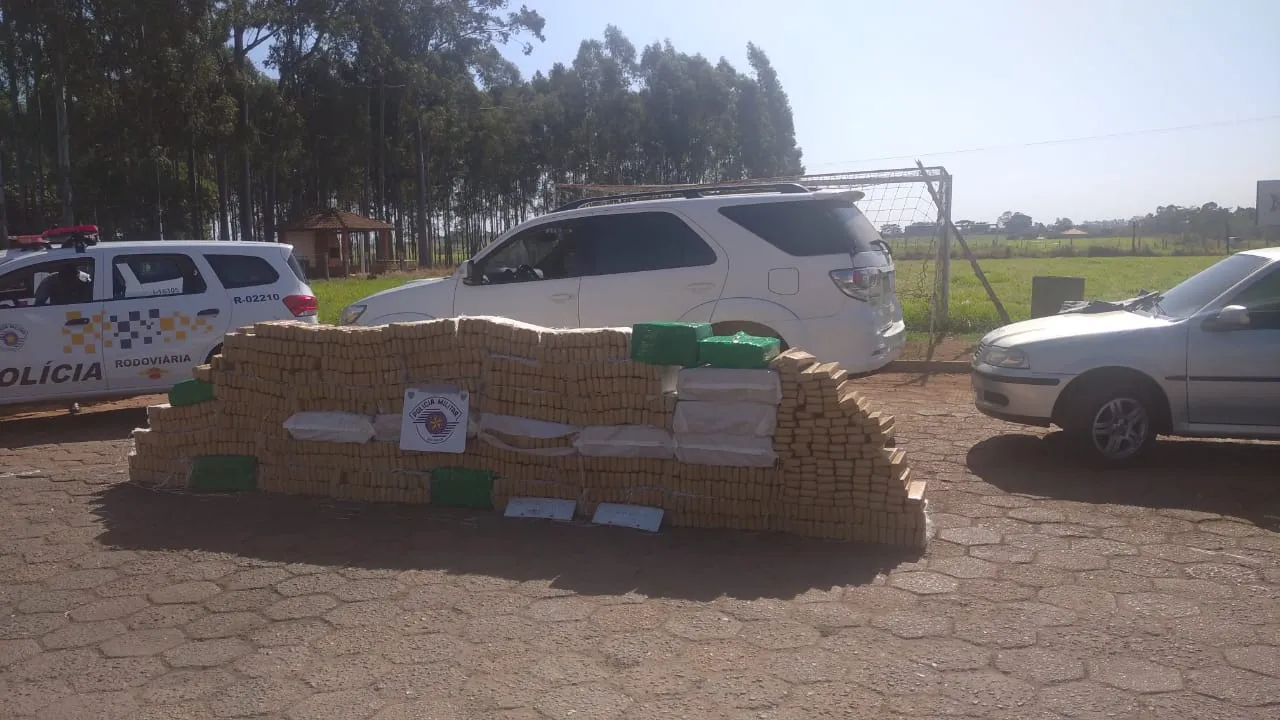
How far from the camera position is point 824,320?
8.12m

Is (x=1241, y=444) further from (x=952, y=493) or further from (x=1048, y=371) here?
(x=952, y=493)

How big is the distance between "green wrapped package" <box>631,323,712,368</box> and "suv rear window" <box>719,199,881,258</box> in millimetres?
2691

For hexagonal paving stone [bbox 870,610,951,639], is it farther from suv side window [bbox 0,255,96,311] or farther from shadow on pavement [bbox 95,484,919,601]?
suv side window [bbox 0,255,96,311]

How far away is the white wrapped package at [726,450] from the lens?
18.5 feet

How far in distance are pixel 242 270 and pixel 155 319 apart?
3.27ft

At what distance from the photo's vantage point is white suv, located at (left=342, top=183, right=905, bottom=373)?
8.13 meters

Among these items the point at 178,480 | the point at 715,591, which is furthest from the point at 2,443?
the point at 715,591

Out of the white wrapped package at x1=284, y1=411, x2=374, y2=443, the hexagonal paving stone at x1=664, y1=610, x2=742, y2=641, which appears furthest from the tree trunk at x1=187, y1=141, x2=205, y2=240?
the hexagonal paving stone at x1=664, y1=610, x2=742, y2=641

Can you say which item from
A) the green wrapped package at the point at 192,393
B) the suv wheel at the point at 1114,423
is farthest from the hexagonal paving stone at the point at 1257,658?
the green wrapped package at the point at 192,393

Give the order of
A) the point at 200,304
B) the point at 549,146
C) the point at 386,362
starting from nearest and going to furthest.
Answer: the point at 386,362 → the point at 200,304 → the point at 549,146

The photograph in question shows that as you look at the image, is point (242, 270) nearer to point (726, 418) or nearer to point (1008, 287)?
point (726, 418)

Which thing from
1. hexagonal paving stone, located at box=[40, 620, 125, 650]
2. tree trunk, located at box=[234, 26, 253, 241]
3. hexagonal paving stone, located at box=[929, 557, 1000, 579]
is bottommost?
hexagonal paving stone, located at box=[40, 620, 125, 650]

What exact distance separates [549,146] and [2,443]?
5036 centimetres

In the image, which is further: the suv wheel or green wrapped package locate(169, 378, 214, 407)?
the suv wheel
